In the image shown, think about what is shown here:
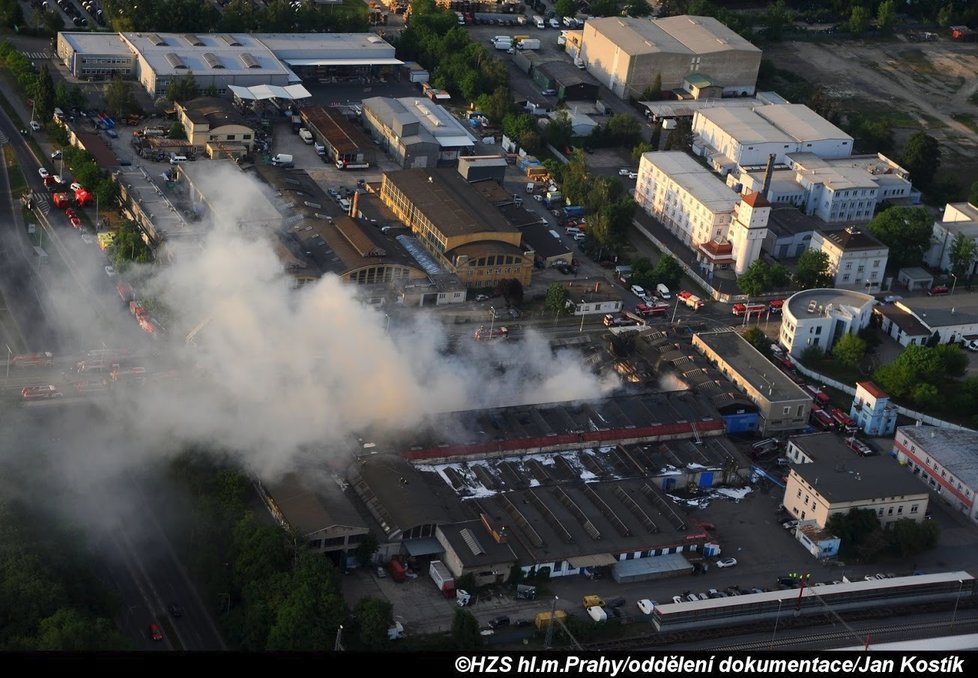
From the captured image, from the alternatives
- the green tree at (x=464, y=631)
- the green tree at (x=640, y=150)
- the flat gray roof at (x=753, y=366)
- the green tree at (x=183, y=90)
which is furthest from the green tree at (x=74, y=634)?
the green tree at (x=640, y=150)

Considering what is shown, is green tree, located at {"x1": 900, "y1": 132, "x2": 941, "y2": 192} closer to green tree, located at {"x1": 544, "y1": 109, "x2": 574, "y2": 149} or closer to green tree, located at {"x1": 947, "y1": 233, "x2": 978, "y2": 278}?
green tree, located at {"x1": 947, "y1": 233, "x2": 978, "y2": 278}

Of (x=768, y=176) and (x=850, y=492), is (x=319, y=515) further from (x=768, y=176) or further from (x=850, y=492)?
(x=768, y=176)

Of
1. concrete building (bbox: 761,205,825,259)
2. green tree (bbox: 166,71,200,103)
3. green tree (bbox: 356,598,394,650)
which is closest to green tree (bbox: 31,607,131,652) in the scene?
→ green tree (bbox: 356,598,394,650)

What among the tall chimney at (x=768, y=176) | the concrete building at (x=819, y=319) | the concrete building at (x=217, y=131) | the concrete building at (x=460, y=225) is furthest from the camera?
the concrete building at (x=217, y=131)

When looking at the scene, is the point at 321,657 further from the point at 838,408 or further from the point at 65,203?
the point at 65,203

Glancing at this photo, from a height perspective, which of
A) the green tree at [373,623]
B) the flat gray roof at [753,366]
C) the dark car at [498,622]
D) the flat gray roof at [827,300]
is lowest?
the dark car at [498,622]

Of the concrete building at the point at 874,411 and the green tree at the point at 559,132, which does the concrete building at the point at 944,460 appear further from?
the green tree at the point at 559,132
